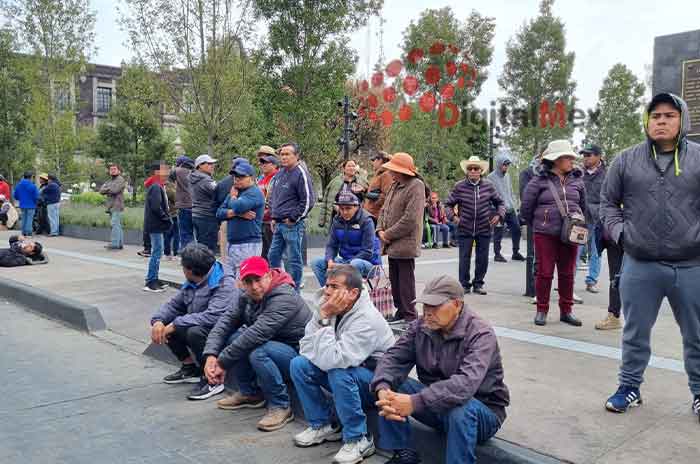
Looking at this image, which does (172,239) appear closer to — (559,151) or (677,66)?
(559,151)

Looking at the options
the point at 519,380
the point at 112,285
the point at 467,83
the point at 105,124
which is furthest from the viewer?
the point at 467,83

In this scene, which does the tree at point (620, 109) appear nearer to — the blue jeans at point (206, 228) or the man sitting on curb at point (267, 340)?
the blue jeans at point (206, 228)

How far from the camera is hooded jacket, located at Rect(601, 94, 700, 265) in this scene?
358 cm

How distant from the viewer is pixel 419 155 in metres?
29.0

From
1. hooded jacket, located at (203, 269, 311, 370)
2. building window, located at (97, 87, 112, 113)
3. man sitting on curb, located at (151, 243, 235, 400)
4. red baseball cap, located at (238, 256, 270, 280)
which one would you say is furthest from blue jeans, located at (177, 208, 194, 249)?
building window, located at (97, 87, 112, 113)

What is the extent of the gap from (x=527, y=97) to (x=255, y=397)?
3849 centimetres

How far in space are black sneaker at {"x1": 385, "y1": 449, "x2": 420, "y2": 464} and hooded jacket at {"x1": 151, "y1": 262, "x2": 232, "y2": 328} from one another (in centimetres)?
188

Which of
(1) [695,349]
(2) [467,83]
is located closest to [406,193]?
(1) [695,349]

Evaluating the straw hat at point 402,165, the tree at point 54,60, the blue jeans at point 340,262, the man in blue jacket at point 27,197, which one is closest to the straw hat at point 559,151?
the straw hat at point 402,165

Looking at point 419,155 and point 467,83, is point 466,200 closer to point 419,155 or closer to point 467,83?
point 419,155

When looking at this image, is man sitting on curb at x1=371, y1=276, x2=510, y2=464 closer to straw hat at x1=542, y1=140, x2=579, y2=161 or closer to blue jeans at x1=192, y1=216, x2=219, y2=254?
straw hat at x1=542, y1=140, x2=579, y2=161

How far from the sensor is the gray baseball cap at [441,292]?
321cm

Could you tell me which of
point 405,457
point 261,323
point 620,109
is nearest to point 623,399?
point 405,457

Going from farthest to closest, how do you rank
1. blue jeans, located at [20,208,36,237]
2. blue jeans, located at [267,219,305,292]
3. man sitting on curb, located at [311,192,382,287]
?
blue jeans, located at [20,208,36,237]
blue jeans, located at [267,219,305,292]
man sitting on curb, located at [311,192,382,287]
